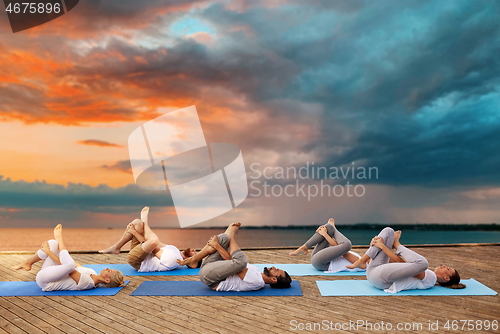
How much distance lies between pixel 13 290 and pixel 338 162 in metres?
24.0

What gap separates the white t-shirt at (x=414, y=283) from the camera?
3.98 meters

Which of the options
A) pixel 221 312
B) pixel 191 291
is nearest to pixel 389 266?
pixel 221 312

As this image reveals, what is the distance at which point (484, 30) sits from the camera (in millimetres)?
18141

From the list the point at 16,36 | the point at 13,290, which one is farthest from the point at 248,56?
the point at 13,290

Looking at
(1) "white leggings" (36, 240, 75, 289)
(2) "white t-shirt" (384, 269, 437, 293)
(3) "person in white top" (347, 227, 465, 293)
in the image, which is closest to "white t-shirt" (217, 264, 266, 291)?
(3) "person in white top" (347, 227, 465, 293)

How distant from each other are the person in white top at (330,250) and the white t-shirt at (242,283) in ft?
4.40

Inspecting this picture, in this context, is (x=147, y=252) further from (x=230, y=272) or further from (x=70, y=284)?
(x=230, y=272)

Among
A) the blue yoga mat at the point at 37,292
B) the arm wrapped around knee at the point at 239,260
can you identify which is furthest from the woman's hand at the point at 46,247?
the arm wrapped around knee at the point at 239,260

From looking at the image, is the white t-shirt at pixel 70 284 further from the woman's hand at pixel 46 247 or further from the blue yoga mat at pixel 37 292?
the woman's hand at pixel 46 247

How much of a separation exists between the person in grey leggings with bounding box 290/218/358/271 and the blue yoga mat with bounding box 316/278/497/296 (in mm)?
636

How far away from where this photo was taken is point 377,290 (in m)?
4.06

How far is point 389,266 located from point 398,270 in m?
0.10

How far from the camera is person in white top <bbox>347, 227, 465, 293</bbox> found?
392cm

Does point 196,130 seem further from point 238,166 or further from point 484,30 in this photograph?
point 484,30
